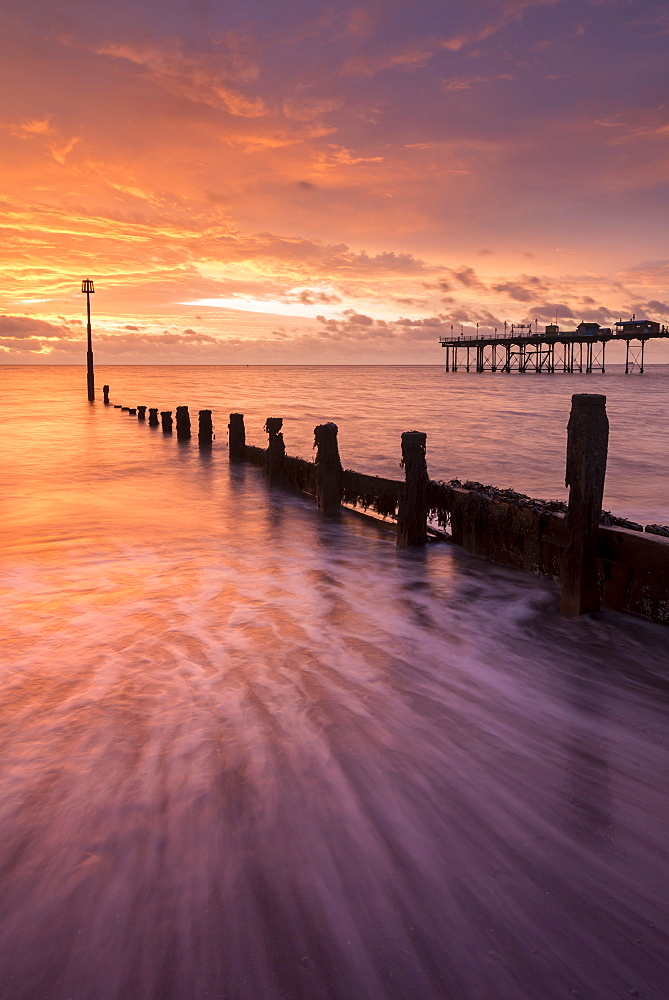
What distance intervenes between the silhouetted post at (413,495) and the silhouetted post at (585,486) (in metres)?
2.64

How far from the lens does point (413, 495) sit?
8680mm

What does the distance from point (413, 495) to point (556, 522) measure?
240 cm

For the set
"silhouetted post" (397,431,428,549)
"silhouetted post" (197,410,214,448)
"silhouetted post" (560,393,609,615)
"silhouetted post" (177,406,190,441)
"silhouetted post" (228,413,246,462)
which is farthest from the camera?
"silhouetted post" (177,406,190,441)

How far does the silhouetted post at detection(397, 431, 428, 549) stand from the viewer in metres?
8.34

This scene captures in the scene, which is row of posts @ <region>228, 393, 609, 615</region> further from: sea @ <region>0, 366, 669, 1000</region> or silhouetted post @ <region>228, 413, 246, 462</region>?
silhouetted post @ <region>228, 413, 246, 462</region>

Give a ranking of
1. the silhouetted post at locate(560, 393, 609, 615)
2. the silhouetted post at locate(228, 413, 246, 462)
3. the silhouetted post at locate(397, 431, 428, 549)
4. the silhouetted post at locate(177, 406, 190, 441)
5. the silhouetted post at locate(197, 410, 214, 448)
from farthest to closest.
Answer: the silhouetted post at locate(177, 406, 190, 441) < the silhouetted post at locate(197, 410, 214, 448) < the silhouetted post at locate(228, 413, 246, 462) < the silhouetted post at locate(397, 431, 428, 549) < the silhouetted post at locate(560, 393, 609, 615)

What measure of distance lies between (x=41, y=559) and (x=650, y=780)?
7.69 metres

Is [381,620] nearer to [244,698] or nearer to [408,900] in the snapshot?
[244,698]

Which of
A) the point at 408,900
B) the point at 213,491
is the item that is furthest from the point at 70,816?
the point at 213,491

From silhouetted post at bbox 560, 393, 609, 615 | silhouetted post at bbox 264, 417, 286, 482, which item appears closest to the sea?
silhouetted post at bbox 560, 393, 609, 615

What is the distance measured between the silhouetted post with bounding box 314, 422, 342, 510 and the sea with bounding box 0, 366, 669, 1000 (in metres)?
3.05

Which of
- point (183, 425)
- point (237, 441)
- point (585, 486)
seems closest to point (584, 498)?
point (585, 486)

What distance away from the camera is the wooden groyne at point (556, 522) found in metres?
5.75

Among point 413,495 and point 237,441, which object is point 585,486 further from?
point 237,441
